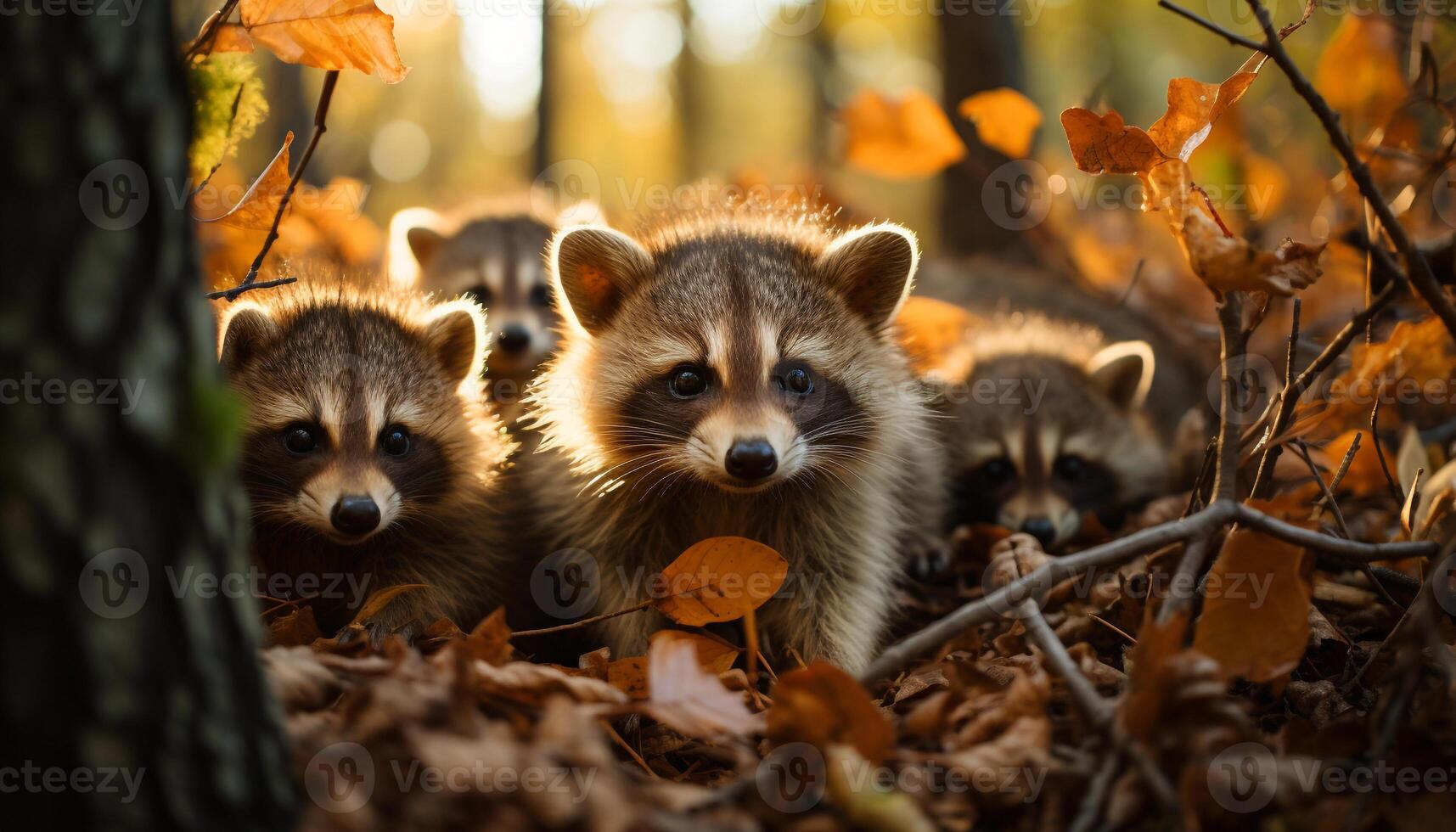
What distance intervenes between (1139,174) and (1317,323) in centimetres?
385

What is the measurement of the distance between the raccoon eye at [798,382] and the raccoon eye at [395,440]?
1398 millimetres

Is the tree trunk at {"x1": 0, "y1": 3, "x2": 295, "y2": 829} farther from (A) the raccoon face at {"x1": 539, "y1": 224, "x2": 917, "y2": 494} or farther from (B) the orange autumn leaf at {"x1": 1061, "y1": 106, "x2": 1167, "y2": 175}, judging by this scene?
(B) the orange autumn leaf at {"x1": 1061, "y1": 106, "x2": 1167, "y2": 175}

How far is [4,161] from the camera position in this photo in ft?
5.24

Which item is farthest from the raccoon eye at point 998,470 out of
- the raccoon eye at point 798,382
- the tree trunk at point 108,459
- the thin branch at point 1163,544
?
the tree trunk at point 108,459

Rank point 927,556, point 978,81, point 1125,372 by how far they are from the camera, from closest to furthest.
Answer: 1. point 927,556
2. point 1125,372
3. point 978,81

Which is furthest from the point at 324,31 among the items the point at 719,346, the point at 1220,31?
the point at 1220,31

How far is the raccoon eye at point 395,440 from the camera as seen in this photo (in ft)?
12.2

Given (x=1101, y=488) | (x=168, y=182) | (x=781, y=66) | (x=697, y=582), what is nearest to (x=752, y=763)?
(x=697, y=582)

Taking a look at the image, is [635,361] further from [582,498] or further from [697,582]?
[697,582]

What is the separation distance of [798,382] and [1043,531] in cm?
145

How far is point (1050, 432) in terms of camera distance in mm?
4922

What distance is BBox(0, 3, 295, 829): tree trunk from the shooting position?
160 cm

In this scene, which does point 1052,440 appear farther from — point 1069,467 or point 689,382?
point 689,382

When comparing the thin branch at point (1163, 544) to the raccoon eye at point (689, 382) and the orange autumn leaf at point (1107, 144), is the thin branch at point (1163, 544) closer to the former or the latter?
the orange autumn leaf at point (1107, 144)
